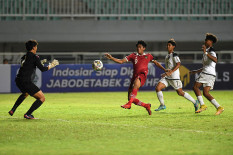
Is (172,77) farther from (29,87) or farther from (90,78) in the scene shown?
(90,78)

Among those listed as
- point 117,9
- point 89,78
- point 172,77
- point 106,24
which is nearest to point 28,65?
point 172,77

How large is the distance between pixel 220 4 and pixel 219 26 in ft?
6.39

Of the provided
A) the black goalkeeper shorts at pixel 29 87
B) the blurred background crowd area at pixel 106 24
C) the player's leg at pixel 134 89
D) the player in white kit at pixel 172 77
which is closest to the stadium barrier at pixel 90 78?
the blurred background crowd area at pixel 106 24

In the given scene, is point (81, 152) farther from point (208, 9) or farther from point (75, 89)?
point (208, 9)

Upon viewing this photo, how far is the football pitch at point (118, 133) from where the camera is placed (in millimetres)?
8008

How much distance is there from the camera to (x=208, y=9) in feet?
105

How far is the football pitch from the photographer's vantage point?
8.01 m

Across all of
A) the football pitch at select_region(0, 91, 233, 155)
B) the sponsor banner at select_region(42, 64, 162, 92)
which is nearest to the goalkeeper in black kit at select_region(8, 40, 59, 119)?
the football pitch at select_region(0, 91, 233, 155)

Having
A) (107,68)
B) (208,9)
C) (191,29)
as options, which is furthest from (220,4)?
(107,68)

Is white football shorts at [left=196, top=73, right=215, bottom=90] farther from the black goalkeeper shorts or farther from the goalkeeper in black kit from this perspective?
the black goalkeeper shorts

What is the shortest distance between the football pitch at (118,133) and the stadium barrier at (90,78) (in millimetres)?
10587

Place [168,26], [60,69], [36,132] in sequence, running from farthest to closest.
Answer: [168,26], [60,69], [36,132]

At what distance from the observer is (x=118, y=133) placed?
9.78 metres

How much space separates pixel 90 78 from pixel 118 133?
15584 mm
